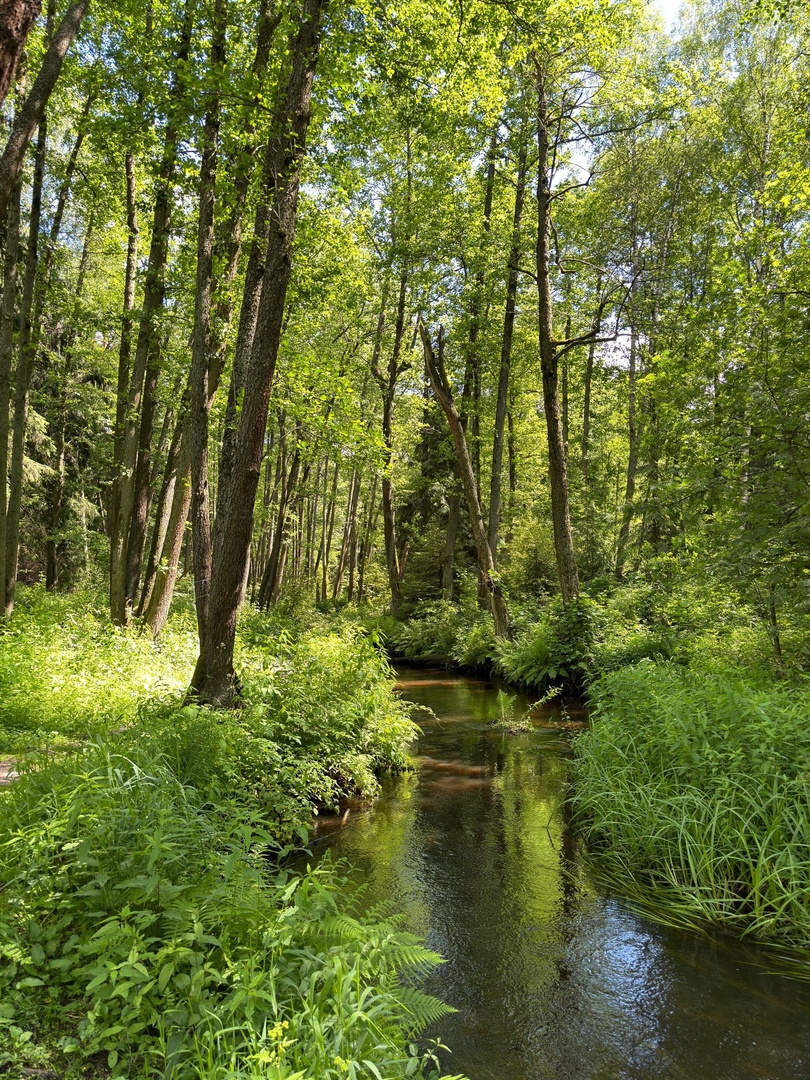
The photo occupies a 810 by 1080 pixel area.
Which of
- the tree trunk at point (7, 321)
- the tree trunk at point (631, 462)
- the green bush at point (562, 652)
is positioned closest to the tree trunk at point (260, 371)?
the tree trunk at point (7, 321)

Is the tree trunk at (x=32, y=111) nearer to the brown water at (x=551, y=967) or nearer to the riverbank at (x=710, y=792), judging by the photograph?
the brown water at (x=551, y=967)

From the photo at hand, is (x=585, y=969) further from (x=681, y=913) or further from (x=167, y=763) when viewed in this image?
(x=167, y=763)

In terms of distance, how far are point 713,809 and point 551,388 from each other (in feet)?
31.2

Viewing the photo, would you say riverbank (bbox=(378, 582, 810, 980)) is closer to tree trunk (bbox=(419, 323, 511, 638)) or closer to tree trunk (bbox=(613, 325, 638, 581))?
tree trunk (bbox=(419, 323, 511, 638))

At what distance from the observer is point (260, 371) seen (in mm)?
6602

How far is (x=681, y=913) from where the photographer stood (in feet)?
14.9

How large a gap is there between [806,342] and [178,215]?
9604 mm

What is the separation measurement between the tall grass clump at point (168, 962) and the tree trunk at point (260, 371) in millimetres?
2993

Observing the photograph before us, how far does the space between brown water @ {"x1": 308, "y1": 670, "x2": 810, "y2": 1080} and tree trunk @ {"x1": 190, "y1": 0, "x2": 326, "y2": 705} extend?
2181mm

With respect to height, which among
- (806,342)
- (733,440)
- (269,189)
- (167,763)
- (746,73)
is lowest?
(167,763)

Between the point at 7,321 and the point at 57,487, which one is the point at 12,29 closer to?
the point at 7,321

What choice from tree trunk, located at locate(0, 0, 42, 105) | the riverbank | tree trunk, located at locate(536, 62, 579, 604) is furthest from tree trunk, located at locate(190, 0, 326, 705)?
tree trunk, located at locate(536, 62, 579, 604)

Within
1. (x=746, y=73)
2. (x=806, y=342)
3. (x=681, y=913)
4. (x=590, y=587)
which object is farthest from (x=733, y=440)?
(x=746, y=73)

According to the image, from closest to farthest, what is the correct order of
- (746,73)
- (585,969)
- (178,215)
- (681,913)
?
(585,969)
(681,913)
(178,215)
(746,73)
